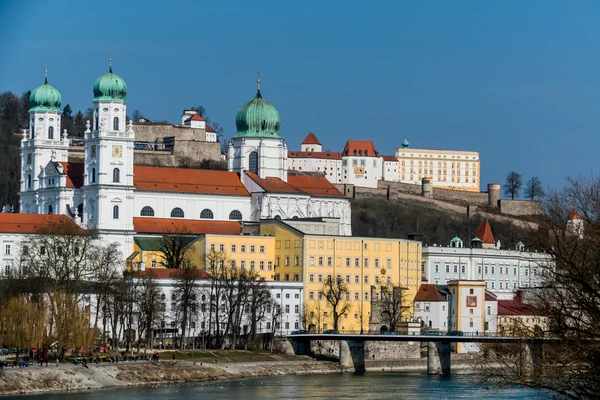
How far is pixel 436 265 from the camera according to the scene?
117 m

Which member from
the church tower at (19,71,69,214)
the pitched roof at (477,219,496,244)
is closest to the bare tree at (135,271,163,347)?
the church tower at (19,71,69,214)

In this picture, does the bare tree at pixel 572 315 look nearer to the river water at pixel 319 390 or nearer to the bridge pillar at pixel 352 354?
the river water at pixel 319 390

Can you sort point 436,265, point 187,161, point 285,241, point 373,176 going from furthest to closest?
point 373,176 < point 187,161 < point 436,265 < point 285,241

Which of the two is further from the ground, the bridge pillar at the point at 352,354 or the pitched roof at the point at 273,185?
the pitched roof at the point at 273,185

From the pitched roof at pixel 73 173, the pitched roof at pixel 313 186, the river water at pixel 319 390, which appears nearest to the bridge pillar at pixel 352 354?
the river water at pixel 319 390

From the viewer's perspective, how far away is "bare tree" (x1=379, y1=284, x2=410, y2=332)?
10144 cm

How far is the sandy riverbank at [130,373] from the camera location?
6600 centimetres

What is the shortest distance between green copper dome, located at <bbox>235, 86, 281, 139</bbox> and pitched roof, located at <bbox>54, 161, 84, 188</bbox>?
49.2 ft

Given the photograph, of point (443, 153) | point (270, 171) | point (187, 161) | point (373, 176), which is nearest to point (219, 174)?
point (270, 171)

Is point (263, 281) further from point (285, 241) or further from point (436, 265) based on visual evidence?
point (436, 265)

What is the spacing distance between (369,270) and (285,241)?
20.4ft

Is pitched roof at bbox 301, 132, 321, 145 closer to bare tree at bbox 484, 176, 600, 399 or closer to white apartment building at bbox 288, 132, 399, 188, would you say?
white apartment building at bbox 288, 132, 399, 188

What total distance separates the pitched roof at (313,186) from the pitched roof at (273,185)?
1990 millimetres

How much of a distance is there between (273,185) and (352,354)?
30033mm
